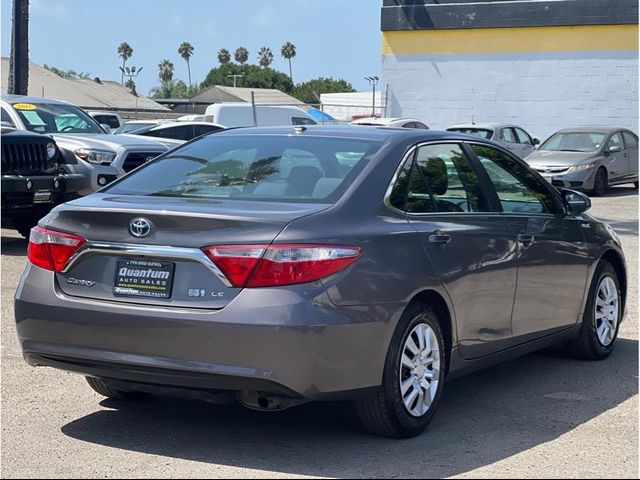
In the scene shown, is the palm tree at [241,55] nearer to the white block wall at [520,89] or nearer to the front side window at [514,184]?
the white block wall at [520,89]

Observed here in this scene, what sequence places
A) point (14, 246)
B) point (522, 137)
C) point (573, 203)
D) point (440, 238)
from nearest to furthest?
point (440, 238)
point (573, 203)
point (14, 246)
point (522, 137)

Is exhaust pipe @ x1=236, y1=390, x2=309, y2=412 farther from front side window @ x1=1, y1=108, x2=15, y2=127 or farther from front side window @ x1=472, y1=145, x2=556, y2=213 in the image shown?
front side window @ x1=1, y1=108, x2=15, y2=127

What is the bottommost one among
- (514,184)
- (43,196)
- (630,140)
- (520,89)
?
(43,196)

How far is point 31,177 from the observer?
1252 cm

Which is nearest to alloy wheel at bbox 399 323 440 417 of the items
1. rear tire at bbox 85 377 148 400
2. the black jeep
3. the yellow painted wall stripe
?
rear tire at bbox 85 377 148 400

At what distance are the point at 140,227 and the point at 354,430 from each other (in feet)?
5.04

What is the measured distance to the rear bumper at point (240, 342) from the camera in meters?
4.87

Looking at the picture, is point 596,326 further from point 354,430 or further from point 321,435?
point 321,435

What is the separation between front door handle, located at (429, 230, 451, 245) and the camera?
18.8 feet

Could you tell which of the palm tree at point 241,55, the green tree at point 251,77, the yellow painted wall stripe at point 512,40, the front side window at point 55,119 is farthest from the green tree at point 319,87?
the front side window at point 55,119

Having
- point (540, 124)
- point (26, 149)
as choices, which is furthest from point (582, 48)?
point (26, 149)

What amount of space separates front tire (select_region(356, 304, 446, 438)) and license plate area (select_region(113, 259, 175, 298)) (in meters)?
1.11

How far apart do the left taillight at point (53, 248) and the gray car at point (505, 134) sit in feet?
66.5

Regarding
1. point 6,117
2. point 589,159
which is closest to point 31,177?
point 6,117
